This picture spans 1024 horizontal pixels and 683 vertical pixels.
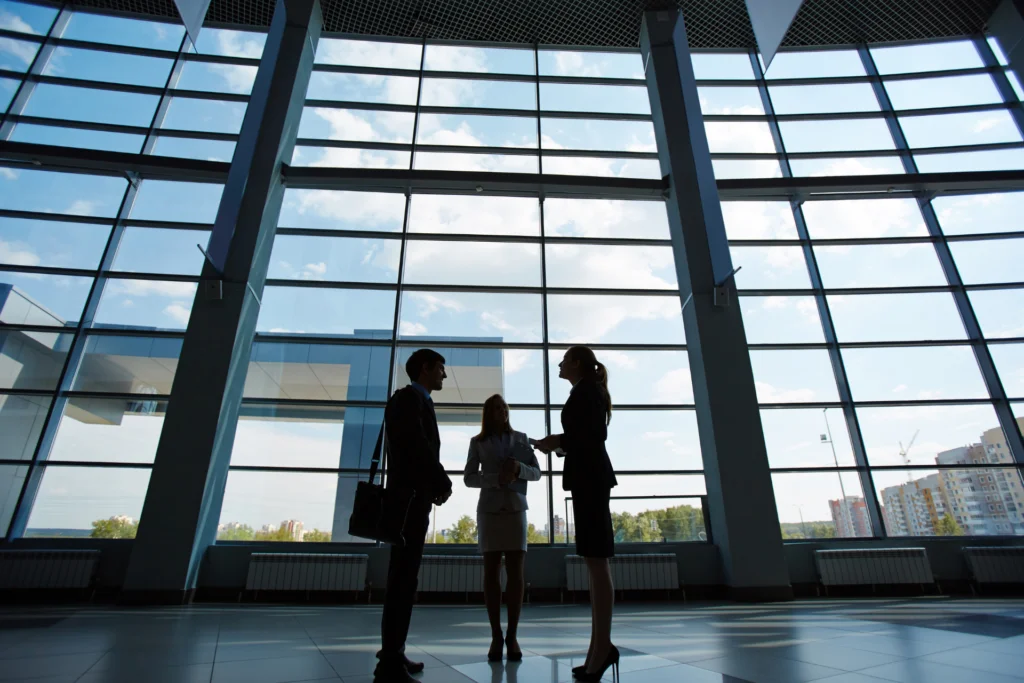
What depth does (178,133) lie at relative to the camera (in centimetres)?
794

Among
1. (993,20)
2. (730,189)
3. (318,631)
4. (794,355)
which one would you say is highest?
(993,20)

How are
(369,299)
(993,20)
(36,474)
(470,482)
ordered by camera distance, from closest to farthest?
(470,482) → (36,474) → (369,299) → (993,20)

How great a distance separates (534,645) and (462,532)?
3.55 metres

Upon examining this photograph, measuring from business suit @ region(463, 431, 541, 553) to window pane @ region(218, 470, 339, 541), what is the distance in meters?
4.25

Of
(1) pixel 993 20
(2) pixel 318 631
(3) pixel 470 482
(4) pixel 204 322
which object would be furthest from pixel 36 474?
(1) pixel 993 20

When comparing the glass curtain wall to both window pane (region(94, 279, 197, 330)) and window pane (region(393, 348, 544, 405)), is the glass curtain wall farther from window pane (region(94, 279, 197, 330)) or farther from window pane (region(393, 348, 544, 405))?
window pane (region(94, 279, 197, 330))

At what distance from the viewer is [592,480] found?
2.09 metres

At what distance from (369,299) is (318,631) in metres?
4.51

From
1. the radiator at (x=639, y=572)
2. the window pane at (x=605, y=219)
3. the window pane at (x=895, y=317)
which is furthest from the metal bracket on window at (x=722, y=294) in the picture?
the radiator at (x=639, y=572)

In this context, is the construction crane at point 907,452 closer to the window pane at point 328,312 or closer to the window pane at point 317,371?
the window pane at point 317,371

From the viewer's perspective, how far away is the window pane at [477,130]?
328 inches

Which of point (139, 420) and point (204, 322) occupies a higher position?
point (204, 322)

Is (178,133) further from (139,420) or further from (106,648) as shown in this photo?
(106,648)

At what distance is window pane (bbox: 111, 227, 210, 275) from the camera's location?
7.09 m
